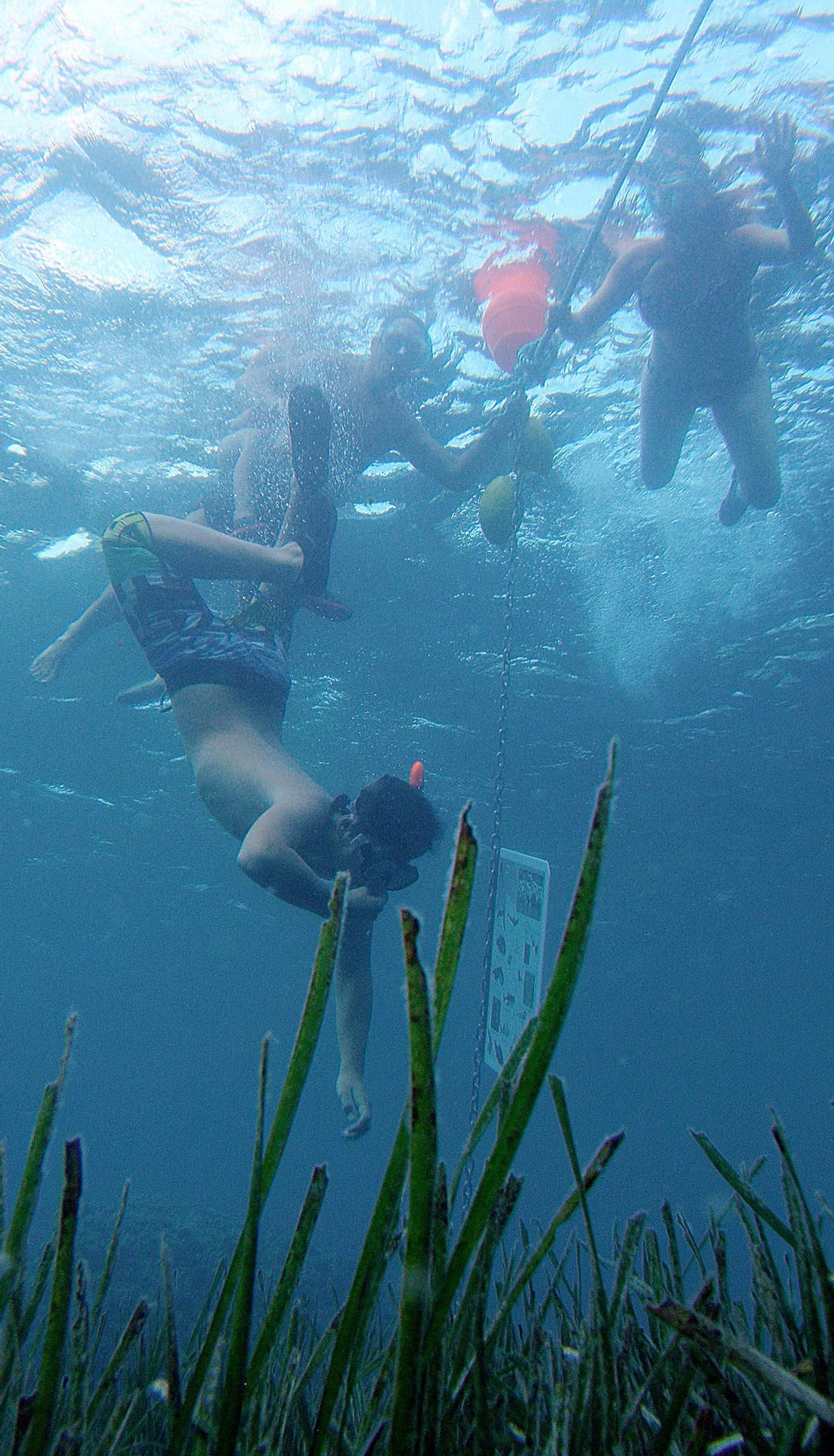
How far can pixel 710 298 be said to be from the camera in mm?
6820

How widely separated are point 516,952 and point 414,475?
8322 millimetres

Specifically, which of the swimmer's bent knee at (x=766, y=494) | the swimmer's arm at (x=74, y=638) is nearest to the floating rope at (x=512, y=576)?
the swimmer's bent knee at (x=766, y=494)

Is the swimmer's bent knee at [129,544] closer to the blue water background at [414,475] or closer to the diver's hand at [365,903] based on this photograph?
the diver's hand at [365,903]

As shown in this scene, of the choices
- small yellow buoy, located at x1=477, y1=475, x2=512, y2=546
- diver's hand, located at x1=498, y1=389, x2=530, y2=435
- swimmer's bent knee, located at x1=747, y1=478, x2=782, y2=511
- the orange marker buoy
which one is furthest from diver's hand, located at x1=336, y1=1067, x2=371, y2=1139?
swimmer's bent knee, located at x1=747, y1=478, x2=782, y2=511

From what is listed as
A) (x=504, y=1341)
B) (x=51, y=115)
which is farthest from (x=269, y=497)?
(x=504, y=1341)

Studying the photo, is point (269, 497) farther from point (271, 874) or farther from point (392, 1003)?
point (392, 1003)

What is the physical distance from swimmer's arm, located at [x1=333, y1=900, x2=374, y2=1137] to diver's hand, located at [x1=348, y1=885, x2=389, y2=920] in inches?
1.3

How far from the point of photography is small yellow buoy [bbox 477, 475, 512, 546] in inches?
246

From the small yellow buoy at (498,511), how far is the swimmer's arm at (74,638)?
338cm

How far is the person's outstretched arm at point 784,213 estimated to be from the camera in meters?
6.14

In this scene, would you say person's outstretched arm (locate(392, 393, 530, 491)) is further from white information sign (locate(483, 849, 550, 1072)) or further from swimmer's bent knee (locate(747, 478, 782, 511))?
white information sign (locate(483, 849, 550, 1072))

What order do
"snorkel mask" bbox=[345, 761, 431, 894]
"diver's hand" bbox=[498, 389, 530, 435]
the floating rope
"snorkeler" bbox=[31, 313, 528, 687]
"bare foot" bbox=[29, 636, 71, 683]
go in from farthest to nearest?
"diver's hand" bbox=[498, 389, 530, 435], "bare foot" bbox=[29, 636, 71, 683], "snorkeler" bbox=[31, 313, 528, 687], the floating rope, "snorkel mask" bbox=[345, 761, 431, 894]

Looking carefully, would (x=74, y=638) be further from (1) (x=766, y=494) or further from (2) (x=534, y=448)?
(1) (x=766, y=494)

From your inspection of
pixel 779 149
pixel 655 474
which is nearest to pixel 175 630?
pixel 655 474
